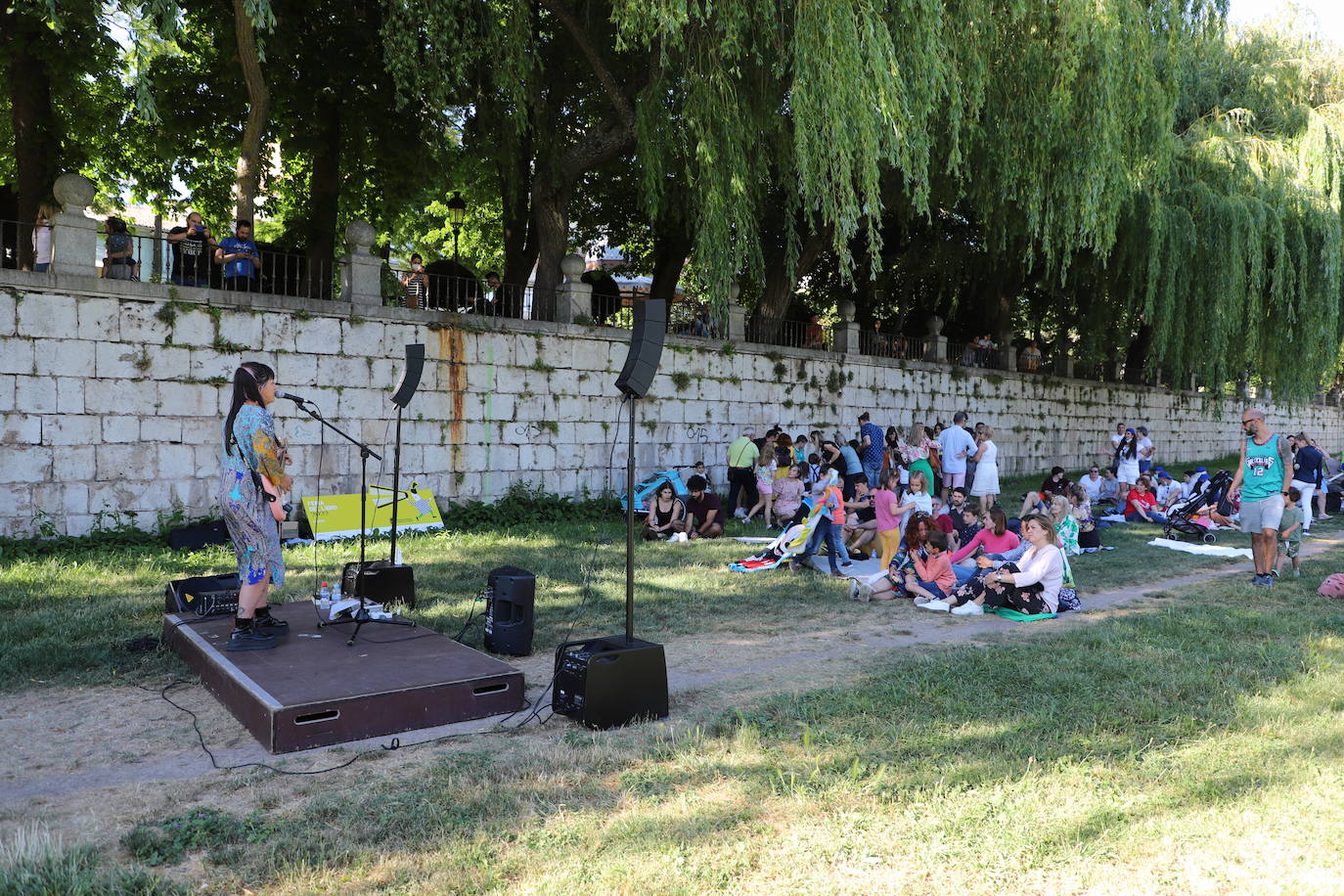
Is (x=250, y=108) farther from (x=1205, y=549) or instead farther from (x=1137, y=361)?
(x=1137, y=361)

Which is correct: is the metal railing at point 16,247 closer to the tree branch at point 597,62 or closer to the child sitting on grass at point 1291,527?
the tree branch at point 597,62

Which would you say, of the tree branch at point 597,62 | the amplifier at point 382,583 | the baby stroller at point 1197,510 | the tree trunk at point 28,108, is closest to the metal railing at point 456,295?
the tree branch at point 597,62

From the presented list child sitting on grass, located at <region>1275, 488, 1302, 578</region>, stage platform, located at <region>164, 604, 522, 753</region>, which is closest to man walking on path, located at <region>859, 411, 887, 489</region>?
child sitting on grass, located at <region>1275, 488, 1302, 578</region>

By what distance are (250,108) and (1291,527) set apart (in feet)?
41.2

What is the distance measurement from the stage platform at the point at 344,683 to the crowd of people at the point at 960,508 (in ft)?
14.4

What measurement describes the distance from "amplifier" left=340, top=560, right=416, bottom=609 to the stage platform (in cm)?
Answer: 93

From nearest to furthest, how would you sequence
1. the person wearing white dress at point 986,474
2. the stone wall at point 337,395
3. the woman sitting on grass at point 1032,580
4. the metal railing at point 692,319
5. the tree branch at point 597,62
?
the woman sitting on grass at point 1032,580, the stone wall at point 337,395, the tree branch at point 597,62, the person wearing white dress at point 986,474, the metal railing at point 692,319

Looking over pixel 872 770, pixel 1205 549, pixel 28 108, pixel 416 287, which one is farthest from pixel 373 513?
pixel 1205 549

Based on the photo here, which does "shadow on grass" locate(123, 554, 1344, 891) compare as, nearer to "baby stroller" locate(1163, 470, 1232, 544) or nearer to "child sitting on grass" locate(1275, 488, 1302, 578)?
"child sitting on grass" locate(1275, 488, 1302, 578)

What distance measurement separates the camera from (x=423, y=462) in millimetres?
12398

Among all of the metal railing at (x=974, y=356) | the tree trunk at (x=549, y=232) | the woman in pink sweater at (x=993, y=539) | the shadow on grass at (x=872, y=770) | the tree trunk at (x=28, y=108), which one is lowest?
the shadow on grass at (x=872, y=770)

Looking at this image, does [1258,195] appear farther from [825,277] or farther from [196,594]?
[196,594]

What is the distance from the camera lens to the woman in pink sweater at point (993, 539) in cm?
907

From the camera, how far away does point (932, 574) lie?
8719 mm
